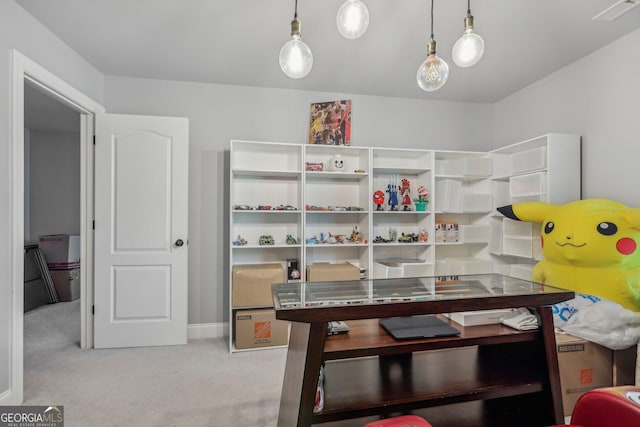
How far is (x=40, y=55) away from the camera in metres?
2.32

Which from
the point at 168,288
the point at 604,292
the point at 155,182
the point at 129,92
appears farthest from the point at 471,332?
the point at 129,92

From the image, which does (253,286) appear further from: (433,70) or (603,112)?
(603,112)

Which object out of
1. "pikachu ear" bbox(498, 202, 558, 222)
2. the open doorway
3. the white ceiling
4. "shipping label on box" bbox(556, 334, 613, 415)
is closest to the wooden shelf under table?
"shipping label on box" bbox(556, 334, 613, 415)

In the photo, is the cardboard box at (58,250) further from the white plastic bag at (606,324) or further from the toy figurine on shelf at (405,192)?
the white plastic bag at (606,324)

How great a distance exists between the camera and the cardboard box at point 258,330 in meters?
2.99

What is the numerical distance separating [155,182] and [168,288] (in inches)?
39.2

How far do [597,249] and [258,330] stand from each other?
2696 millimetres

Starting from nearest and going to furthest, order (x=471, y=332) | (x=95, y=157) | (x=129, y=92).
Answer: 1. (x=471, y=332)
2. (x=95, y=157)
3. (x=129, y=92)

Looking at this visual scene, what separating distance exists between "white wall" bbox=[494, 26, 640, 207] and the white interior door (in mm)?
3467

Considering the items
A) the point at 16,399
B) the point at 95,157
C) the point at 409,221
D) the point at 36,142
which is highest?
the point at 36,142

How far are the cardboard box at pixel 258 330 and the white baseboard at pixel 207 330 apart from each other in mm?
419

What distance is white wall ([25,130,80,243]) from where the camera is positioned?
492cm

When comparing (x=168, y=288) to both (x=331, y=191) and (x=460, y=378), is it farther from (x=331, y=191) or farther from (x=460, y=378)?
(x=460, y=378)

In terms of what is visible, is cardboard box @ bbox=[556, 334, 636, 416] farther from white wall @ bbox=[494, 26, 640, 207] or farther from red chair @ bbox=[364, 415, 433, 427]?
red chair @ bbox=[364, 415, 433, 427]
